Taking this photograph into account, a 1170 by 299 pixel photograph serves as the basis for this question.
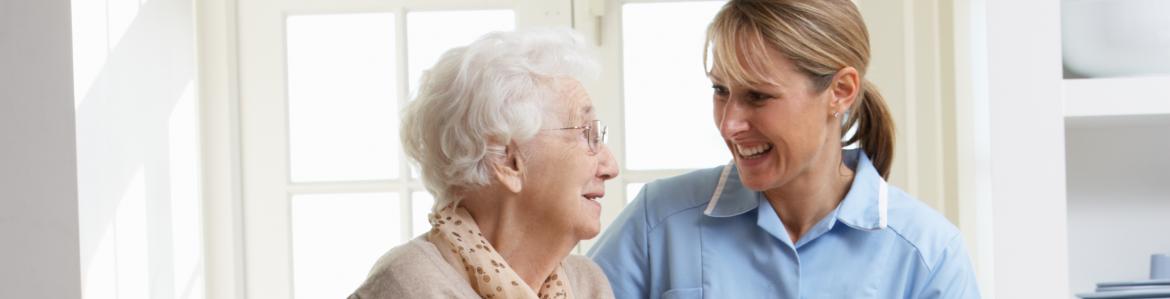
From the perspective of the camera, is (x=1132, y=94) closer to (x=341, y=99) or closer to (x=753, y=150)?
(x=753, y=150)

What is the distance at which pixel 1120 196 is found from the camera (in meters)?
2.46

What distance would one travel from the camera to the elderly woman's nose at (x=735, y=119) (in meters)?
1.89

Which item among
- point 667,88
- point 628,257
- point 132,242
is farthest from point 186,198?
point 628,257

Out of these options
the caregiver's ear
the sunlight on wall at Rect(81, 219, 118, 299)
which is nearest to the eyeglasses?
the caregiver's ear

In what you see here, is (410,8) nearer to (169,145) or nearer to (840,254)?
(169,145)

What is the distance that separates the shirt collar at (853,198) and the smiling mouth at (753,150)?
142mm

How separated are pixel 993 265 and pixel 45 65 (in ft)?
5.71

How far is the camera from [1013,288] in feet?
7.11

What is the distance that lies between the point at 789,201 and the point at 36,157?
4.45 feet

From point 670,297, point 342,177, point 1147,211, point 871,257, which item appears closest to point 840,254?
point 871,257

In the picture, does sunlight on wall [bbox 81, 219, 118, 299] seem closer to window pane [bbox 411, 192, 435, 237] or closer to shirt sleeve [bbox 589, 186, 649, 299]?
window pane [bbox 411, 192, 435, 237]

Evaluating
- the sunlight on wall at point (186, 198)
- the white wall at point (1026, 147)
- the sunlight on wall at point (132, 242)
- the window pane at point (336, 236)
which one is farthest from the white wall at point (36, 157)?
the white wall at point (1026, 147)

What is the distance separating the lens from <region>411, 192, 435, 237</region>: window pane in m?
3.45

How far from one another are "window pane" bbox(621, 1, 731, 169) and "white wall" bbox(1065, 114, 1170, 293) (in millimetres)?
1102
